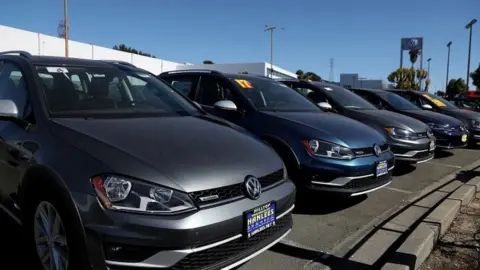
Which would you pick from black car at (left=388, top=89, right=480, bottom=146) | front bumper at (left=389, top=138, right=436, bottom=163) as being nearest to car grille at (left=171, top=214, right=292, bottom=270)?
front bumper at (left=389, top=138, right=436, bottom=163)

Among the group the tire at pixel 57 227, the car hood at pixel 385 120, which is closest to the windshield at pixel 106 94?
the tire at pixel 57 227

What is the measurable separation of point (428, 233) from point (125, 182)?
2836 millimetres

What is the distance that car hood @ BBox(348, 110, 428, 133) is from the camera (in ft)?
22.4

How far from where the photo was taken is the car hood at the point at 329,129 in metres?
4.39

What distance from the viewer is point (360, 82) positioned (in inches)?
2485

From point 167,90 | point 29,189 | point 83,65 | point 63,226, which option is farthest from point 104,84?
point 63,226

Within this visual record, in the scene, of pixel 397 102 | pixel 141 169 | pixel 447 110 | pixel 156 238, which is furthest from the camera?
pixel 447 110

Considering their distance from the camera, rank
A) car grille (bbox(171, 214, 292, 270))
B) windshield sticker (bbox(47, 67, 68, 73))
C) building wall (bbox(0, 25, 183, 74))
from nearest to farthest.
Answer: car grille (bbox(171, 214, 292, 270))
windshield sticker (bbox(47, 67, 68, 73))
building wall (bbox(0, 25, 183, 74))

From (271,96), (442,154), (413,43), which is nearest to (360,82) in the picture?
(413,43)

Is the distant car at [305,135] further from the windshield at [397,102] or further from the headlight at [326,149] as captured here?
the windshield at [397,102]

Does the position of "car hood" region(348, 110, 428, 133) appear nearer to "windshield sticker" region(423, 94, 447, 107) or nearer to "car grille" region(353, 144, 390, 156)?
"car grille" region(353, 144, 390, 156)

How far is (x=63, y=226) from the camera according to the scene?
2348 millimetres

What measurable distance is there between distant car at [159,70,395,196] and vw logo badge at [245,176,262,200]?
66.5 inches

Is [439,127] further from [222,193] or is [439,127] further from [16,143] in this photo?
[16,143]
